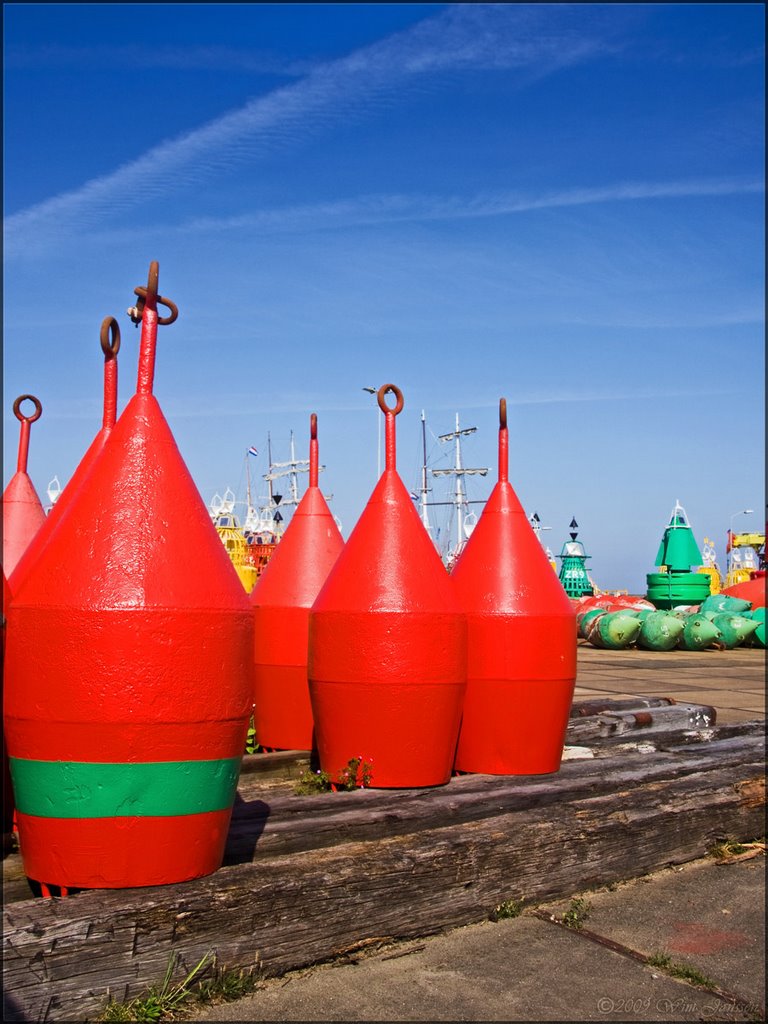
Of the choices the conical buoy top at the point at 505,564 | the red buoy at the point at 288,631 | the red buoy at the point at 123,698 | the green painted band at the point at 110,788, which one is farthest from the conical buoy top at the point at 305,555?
the green painted band at the point at 110,788

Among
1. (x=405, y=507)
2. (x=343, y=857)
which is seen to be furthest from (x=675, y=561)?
(x=343, y=857)

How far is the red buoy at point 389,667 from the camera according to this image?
5.13m

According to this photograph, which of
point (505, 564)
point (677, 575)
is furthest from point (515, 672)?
point (677, 575)

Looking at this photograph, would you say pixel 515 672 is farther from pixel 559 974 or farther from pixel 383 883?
pixel 559 974

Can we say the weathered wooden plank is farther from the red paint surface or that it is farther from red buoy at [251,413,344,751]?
red buoy at [251,413,344,751]

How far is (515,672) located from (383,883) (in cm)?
199

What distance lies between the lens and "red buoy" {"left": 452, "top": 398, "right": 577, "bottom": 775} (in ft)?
18.4

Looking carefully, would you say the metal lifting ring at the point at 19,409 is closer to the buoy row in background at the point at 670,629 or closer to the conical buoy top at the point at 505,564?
the conical buoy top at the point at 505,564

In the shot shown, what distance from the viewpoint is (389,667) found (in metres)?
5.12

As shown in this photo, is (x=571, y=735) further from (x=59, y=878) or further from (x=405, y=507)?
(x=59, y=878)

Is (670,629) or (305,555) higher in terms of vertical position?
(305,555)

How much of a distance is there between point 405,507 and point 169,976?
2971 millimetres

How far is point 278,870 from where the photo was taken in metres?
3.71

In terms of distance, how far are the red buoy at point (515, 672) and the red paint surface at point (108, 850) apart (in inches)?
94.2
